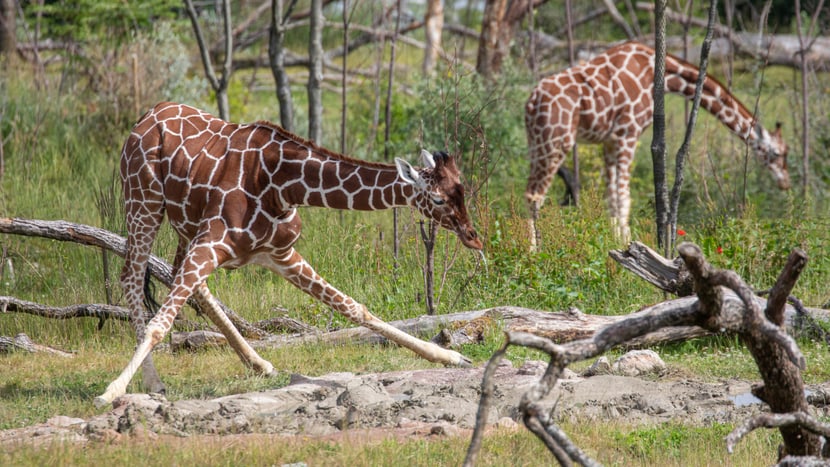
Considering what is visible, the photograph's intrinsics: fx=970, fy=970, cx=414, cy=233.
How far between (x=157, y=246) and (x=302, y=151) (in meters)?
3.48

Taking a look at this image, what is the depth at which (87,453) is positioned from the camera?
5.13m

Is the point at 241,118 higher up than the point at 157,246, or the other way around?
the point at 241,118

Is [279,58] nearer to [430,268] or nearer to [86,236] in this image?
[86,236]

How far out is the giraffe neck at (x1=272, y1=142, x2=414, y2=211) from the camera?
656 centimetres

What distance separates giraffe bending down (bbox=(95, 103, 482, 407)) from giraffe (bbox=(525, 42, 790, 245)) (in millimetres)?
4724

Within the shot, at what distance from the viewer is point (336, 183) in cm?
661

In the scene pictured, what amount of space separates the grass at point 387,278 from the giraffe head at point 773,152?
1.69 ft

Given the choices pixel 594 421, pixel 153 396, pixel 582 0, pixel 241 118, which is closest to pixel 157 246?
pixel 153 396

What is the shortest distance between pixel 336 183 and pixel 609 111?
575cm

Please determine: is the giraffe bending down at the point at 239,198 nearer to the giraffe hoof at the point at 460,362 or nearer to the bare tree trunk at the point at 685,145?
the giraffe hoof at the point at 460,362

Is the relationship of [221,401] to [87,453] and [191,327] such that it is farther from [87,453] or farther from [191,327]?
[191,327]

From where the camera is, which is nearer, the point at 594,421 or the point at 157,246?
the point at 594,421

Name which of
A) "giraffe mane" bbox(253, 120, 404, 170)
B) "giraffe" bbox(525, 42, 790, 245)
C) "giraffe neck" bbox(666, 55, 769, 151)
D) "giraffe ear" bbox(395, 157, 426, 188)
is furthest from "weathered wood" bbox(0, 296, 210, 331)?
"giraffe neck" bbox(666, 55, 769, 151)

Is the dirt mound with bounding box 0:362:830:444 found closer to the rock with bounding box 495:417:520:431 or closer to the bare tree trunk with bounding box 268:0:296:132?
the rock with bounding box 495:417:520:431
